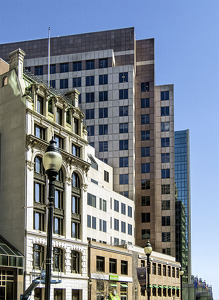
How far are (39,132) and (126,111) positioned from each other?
177ft

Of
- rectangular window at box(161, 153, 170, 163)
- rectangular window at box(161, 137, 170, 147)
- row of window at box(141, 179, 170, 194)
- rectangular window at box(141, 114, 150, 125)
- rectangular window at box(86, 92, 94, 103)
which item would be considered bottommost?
row of window at box(141, 179, 170, 194)

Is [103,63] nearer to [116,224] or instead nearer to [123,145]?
[123,145]

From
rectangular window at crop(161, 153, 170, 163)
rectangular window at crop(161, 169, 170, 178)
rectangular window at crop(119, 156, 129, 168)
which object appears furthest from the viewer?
rectangular window at crop(161, 153, 170, 163)

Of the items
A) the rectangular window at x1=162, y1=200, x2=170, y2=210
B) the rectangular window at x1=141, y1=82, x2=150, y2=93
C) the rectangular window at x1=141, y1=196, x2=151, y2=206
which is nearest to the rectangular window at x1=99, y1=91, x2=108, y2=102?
the rectangular window at x1=141, y1=82, x2=150, y2=93

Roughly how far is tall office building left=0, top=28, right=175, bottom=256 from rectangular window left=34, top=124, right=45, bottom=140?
50.2 metres

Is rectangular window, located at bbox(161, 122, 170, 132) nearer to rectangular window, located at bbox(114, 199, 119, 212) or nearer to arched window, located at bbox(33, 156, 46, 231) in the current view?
rectangular window, located at bbox(114, 199, 119, 212)

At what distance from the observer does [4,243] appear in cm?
5812

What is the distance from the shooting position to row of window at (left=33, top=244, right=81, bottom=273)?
5947cm

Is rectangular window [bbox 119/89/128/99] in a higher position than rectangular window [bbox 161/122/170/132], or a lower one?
higher

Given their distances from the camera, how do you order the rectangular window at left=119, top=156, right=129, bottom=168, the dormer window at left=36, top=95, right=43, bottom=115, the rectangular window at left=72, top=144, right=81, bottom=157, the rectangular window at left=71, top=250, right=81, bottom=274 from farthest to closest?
the rectangular window at left=119, top=156, right=129, bottom=168
the rectangular window at left=72, top=144, right=81, bottom=157
the rectangular window at left=71, top=250, right=81, bottom=274
the dormer window at left=36, top=95, right=43, bottom=115

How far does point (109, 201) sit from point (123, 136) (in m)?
25.4

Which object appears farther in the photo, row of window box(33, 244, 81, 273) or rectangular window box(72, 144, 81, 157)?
rectangular window box(72, 144, 81, 157)

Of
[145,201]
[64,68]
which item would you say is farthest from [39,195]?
[64,68]

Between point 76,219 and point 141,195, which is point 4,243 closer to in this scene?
point 76,219
